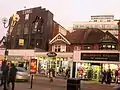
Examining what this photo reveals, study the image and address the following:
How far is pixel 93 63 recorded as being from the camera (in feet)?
150

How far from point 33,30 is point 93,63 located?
15.4 metres

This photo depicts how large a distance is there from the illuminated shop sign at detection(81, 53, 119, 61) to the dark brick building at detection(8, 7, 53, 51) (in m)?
10.5

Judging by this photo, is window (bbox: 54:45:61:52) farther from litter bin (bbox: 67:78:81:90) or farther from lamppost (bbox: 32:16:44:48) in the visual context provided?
litter bin (bbox: 67:78:81:90)

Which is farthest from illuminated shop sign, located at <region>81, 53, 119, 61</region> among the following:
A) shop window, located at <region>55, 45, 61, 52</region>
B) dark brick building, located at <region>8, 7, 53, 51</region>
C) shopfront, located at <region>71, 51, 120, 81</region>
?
dark brick building, located at <region>8, 7, 53, 51</region>

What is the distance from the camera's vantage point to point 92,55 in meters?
45.8

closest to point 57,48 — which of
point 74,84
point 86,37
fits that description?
point 86,37

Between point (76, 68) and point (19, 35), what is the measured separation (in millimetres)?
16150

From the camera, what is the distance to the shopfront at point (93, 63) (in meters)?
43.9

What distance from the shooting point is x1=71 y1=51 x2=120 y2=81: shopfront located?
144ft

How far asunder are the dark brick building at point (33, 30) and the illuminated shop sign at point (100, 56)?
1055 cm

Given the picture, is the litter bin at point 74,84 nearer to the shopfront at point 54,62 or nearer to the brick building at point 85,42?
the brick building at point 85,42

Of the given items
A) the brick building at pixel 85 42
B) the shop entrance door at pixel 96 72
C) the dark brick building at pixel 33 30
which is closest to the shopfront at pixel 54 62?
the brick building at pixel 85 42

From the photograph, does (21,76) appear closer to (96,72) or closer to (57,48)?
(96,72)

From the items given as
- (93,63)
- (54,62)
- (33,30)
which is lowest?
(93,63)
